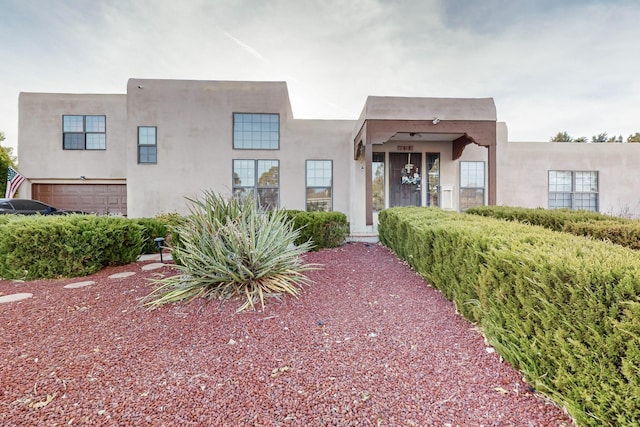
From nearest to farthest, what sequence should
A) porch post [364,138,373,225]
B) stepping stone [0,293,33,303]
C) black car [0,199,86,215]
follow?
stepping stone [0,293,33,303], porch post [364,138,373,225], black car [0,199,86,215]

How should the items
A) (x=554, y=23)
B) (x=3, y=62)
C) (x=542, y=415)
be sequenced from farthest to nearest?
(x=3, y=62) → (x=554, y=23) → (x=542, y=415)

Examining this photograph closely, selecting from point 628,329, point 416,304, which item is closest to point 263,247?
point 416,304

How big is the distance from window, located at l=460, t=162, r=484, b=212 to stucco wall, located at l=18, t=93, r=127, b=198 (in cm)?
1337

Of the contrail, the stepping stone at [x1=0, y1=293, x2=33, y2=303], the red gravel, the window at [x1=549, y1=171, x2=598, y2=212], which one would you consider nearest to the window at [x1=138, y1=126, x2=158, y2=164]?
the contrail

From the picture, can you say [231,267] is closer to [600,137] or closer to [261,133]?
[261,133]

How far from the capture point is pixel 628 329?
122 cm

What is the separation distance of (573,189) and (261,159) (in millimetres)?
12240

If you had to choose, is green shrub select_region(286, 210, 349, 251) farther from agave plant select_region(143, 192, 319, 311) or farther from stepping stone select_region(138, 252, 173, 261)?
stepping stone select_region(138, 252, 173, 261)

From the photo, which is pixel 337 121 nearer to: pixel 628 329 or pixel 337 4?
pixel 337 4

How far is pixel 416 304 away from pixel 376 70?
9716 millimetres

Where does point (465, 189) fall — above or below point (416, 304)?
above

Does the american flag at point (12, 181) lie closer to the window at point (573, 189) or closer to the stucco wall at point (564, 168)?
the stucco wall at point (564, 168)

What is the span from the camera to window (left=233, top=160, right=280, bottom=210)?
9.96 metres

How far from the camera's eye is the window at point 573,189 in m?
10.4
